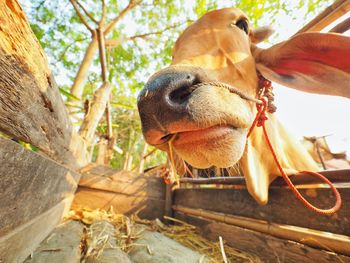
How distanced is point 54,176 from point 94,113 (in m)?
1.80

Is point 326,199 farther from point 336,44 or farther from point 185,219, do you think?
point 185,219

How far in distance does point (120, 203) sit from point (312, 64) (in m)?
2.52

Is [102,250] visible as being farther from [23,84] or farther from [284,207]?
[284,207]

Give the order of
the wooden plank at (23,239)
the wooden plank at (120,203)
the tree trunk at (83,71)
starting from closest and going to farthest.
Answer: the wooden plank at (23,239), the wooden plank at (120,203), the tree trunk at (83,71)

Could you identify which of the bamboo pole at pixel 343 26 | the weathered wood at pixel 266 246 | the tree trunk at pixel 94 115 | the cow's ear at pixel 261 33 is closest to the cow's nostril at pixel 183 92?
the weathered wood at pixel 266 246

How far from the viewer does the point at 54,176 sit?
1.29m

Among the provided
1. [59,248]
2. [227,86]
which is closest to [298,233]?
[227,86]

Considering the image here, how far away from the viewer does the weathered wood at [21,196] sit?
28.4 inches

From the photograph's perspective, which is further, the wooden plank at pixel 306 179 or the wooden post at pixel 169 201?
the wooden post at pixel 169 201

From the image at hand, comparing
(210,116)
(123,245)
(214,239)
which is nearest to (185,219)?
(214,239)

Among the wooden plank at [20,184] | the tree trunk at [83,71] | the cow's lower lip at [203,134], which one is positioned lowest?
the wooden plank at [20,184]

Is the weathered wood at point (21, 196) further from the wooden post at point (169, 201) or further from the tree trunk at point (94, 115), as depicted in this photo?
the wooden post at point (169, 201)

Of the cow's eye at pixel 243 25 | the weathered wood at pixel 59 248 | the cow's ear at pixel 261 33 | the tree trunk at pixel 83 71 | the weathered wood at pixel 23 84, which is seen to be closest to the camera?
the weathered wood at pixel 23 84

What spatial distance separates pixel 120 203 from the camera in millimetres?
2822
